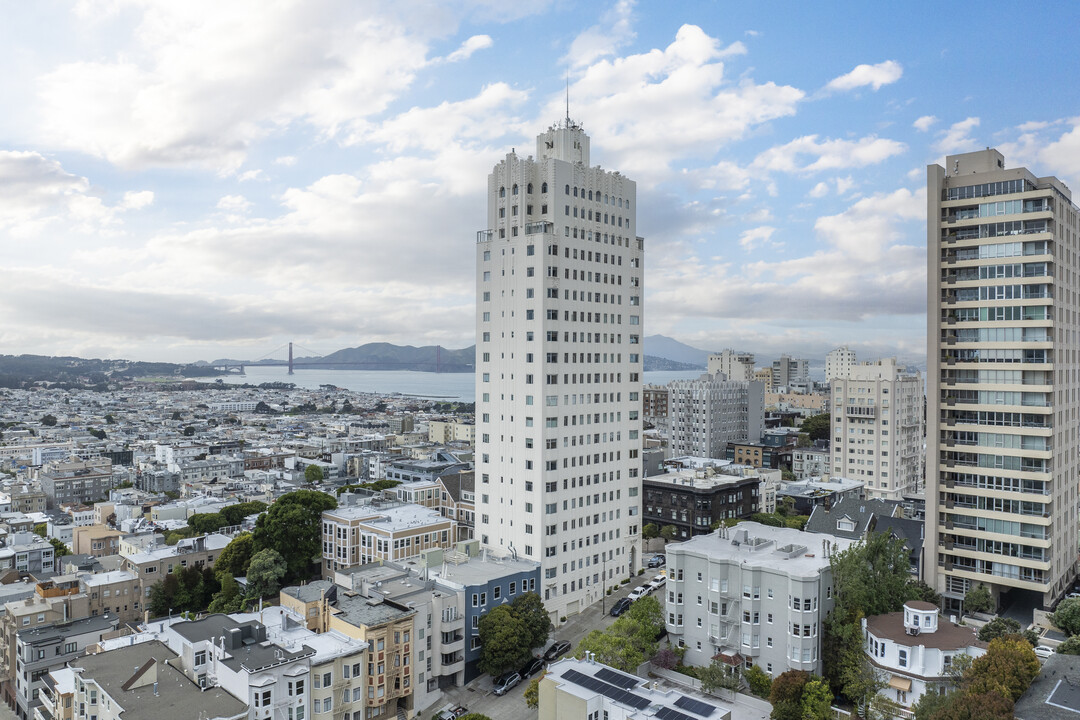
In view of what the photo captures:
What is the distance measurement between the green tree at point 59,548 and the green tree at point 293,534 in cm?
2622

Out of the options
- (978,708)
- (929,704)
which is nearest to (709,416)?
(929,704)

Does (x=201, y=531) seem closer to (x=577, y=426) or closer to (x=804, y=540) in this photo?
(x=577, y=426)

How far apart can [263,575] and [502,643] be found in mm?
23300

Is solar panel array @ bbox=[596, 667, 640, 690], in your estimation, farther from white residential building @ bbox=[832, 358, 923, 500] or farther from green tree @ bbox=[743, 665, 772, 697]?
white residential building @ bbox=[832, 358, 923, 500]

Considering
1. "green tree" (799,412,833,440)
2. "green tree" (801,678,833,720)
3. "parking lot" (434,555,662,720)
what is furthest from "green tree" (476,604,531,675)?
"green tree" (799,412,833,440)

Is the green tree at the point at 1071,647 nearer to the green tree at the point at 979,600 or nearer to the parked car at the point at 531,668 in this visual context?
the green tree at the point at 979,600

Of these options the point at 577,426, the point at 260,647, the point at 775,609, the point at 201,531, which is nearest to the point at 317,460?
the point at 201,531

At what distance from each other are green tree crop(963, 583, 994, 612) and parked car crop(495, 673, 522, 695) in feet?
97.5

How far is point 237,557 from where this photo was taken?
6156 cm

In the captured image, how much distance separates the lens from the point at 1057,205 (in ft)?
155

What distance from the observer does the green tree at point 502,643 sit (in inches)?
1768

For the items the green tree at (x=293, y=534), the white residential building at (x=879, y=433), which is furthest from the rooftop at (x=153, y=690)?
the white residential building at (x=879, y=433)

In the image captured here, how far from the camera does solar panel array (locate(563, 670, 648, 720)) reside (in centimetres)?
3286

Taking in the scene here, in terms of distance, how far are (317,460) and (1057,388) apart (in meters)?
116
